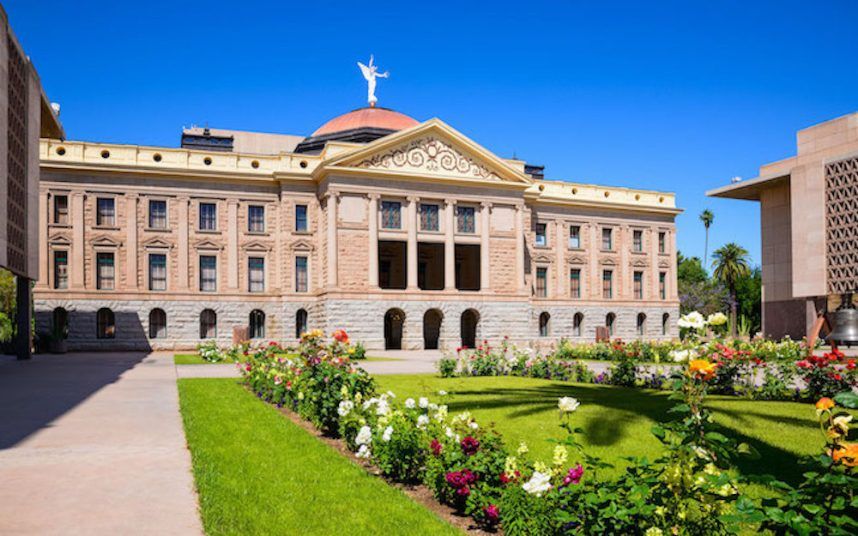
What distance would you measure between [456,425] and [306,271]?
38568 mm

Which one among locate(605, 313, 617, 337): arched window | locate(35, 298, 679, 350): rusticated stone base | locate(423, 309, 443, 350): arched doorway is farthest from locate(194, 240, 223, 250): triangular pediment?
locate(605, 313, 617, 337): arched window

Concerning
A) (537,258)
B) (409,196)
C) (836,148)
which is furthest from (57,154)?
(836,148)

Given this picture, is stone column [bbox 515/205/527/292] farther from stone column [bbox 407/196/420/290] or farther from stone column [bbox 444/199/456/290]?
stone column [bbox 407/196/420/290]

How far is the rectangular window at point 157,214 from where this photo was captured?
43781mm

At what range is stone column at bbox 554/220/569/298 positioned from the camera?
53.2 metres

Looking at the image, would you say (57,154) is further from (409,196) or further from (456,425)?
(456,425)

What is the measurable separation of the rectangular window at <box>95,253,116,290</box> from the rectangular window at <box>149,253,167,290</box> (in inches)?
83.3

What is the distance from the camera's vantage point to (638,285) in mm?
56812

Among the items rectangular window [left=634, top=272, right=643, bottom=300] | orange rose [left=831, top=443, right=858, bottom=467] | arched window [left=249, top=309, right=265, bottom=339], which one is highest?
rectangular window [left=634, top=272, right=643, bottom=300]

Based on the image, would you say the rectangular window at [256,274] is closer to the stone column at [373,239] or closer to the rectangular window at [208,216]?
the rectangular window at [208,216]

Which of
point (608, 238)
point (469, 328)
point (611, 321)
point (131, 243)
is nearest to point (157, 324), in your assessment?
point (131, 243)

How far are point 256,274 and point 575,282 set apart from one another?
23.8 meters

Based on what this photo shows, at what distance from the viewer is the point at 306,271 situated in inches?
1804

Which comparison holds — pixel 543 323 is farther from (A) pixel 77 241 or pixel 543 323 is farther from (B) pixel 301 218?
(A) pixel 77 241
